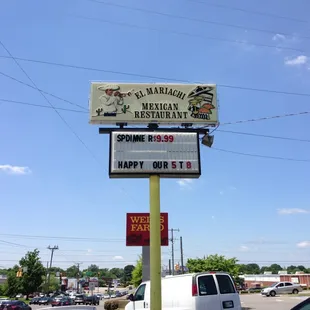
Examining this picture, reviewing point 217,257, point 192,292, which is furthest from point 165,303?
point 217,257

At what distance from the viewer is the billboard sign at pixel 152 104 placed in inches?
537

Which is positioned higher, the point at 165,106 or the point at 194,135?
the point at 165,106

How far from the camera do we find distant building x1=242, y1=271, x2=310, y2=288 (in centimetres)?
8571

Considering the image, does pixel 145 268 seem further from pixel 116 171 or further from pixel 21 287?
pixel 21 287

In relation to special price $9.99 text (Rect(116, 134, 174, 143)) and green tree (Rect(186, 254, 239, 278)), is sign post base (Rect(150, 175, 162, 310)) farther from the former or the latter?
green tree (Rect(186, 254, 239, 278))

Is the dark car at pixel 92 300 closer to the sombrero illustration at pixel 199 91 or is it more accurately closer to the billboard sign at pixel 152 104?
the billboard sign at pixel 152 104

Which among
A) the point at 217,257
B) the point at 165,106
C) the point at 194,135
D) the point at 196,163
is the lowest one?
the point at 217,257

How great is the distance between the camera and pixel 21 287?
65188mm

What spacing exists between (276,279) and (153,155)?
10590cm

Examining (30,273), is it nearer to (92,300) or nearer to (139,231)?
(92,300)

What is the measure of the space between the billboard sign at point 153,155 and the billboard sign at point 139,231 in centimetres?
1432

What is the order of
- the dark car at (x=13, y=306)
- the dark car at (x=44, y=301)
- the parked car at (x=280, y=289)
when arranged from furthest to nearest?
the dark car at (x=44, y=301)
the parked car at (x=280, y=289)
the dark car at (x=13, y=306)

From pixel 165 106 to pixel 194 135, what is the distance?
1.53m

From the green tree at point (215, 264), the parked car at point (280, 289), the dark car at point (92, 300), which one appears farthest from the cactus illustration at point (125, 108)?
the dark car at point (92, 300)
